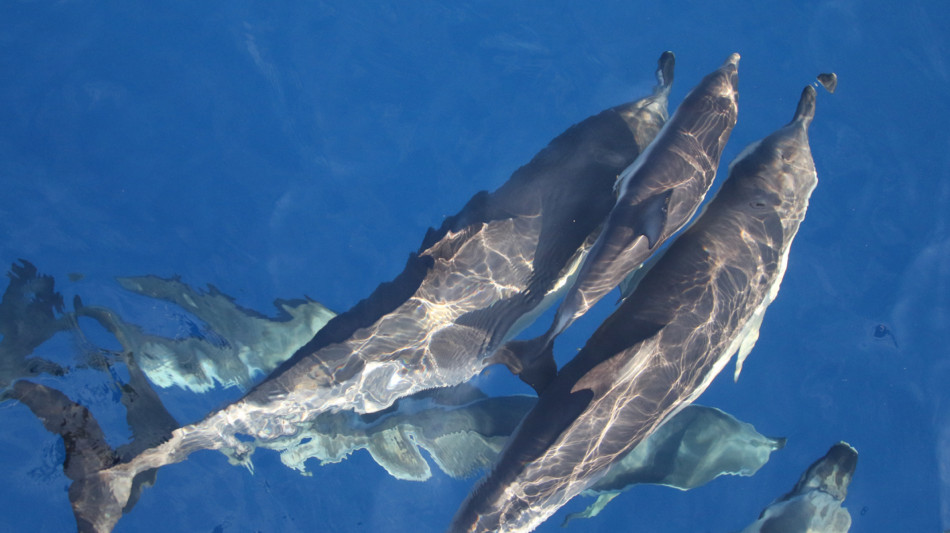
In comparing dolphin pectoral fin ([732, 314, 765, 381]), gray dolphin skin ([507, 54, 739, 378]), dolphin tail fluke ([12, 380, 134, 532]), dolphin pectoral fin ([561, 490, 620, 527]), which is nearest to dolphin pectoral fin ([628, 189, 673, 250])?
gray dolphin skin ([507, 54, 739, 378])

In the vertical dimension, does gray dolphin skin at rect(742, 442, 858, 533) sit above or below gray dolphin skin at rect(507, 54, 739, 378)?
below

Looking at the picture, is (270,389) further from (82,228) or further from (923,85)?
(923,85)

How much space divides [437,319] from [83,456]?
3799 millimetres

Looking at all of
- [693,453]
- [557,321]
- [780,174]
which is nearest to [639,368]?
[557,321]

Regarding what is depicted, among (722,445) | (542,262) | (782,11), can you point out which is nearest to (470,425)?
(542,262)

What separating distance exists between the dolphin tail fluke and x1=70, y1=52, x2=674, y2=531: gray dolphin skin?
0.02 metres

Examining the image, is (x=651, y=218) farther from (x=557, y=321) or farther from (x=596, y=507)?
(x=596, y=507)

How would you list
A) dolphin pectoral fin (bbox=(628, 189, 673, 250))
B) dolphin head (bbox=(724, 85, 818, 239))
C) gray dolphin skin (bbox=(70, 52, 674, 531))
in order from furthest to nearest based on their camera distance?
dolphin head (bbox=(724, 85, 818, 239)), gray dolphin skin (bbox=(70, 52, 674, 531)), dolphin pectoral fin (bbox=(628, 189, 673, 250))

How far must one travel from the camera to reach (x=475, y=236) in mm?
5727

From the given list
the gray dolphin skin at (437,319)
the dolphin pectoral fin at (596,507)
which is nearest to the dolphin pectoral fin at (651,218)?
the gray dolphin skin at (437,319)

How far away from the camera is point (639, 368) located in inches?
195

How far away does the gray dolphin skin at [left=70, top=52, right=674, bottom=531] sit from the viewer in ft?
18.1

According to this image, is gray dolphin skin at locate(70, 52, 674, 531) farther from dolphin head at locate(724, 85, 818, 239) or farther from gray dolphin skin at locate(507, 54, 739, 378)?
dolphin head at locate(724, 85, 818, 239)

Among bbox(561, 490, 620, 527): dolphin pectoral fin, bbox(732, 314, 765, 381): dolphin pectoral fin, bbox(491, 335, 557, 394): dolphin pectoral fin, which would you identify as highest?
bbox(491, 335, 557, 394): dolphin pectoral fin
